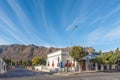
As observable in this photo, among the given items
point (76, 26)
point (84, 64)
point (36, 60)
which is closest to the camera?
point (76, 26)

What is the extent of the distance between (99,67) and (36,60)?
86.7 meters

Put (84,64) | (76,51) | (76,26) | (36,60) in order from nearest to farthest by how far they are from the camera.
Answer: (76,26)
(76,51)
(84,64)
(36,60)

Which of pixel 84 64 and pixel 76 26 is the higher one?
pixel 76 26

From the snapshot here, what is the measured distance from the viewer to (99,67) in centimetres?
7106

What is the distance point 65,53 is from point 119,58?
1667cm

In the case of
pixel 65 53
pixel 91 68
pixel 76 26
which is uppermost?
pixel 76 26

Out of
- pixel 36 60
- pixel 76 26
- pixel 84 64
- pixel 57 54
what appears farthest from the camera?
pixel 36 60

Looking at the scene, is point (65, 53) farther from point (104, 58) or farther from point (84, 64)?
point (104, 58)

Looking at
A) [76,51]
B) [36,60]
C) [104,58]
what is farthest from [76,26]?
[36,60]

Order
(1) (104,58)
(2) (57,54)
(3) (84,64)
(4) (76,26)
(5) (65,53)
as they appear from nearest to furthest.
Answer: (4) (76,26)
(1) (104,58)
(3) (84,64)
(5) (65,53)
(2) (57,54)

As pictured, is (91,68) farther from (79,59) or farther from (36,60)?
(36,60)

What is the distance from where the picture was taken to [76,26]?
5306cm

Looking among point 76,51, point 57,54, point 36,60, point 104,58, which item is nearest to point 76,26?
point 76,51

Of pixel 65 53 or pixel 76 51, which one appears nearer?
pixel 76 51
